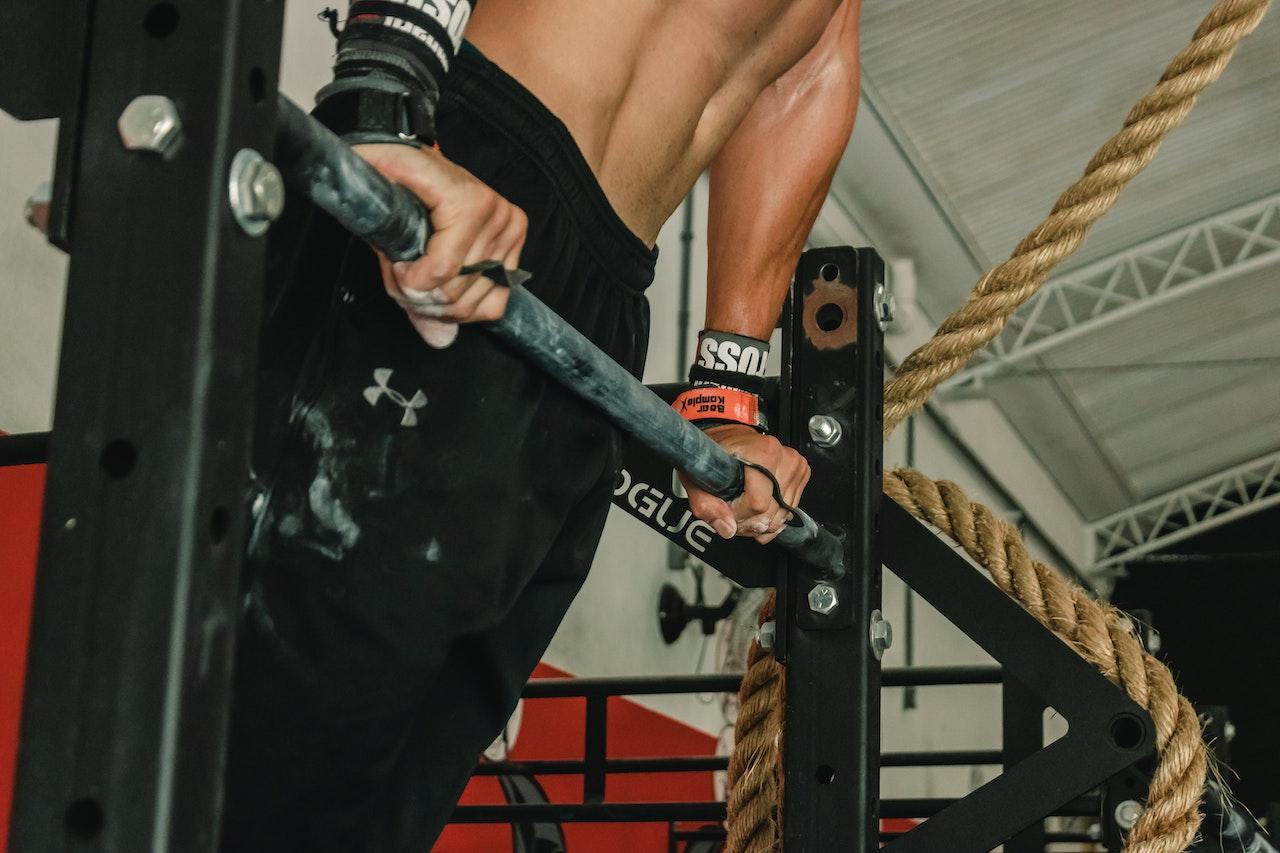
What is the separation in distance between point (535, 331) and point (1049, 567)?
77 centimetres

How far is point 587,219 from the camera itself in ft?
3.24

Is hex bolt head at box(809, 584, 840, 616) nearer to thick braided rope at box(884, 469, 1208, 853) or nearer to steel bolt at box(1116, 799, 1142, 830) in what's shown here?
thick braided rope at box(884, 469, 1208, 853)

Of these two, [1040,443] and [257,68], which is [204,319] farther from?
[1040,443]

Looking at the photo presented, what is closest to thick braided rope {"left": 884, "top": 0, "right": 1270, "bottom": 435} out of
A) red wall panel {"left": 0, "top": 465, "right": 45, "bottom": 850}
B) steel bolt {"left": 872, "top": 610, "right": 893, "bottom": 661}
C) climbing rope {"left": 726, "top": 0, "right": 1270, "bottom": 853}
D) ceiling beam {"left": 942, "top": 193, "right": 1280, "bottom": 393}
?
climbing rope {"left": 726, "top": 0, "right": 1270, "bottom": 853}

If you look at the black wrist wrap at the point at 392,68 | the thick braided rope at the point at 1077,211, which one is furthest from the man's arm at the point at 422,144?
the thick braided rope at the point at 1077,211

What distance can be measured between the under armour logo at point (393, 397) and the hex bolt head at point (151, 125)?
1.05ft

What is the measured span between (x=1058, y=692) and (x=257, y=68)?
1023mm

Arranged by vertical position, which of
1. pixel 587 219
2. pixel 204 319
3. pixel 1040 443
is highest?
pixel 1040 443

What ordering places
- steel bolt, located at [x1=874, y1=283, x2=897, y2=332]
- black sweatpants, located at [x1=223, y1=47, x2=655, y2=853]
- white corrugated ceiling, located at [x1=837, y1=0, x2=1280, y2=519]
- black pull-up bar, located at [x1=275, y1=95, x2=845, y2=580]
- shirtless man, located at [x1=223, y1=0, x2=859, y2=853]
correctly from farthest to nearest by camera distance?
white corrugated ceiling, located at [x1=837, y1=0, x2=1280, y2=519] < steel bolt, located at [x1=874, y1=283, x2=897, y2=332] < black sweatpants, located at [x1=223, y1=47, x2=655, y2=853] < shirtless man, located at [x1=223, y1=0, x2=859, y2=853] < black pull-up bar, located at [x1=275, y1=95, x2=845, y2=580]

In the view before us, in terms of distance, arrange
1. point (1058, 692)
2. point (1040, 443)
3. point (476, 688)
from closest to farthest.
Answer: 1. point (476, 688)
2. point (1058, 692)
3. point (1040, 443)

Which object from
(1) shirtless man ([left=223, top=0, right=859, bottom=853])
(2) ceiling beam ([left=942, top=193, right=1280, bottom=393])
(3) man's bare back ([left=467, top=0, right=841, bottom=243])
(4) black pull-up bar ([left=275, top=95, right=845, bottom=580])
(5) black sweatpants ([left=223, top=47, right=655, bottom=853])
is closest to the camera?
(4) black pull-up bar ([left=275, top=95, right=845, bottom=580])

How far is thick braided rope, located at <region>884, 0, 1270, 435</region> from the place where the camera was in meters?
1.49

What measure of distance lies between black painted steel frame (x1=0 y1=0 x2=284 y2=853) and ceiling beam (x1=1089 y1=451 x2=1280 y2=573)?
425 inches

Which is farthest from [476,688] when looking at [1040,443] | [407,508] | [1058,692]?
[1040,443]
